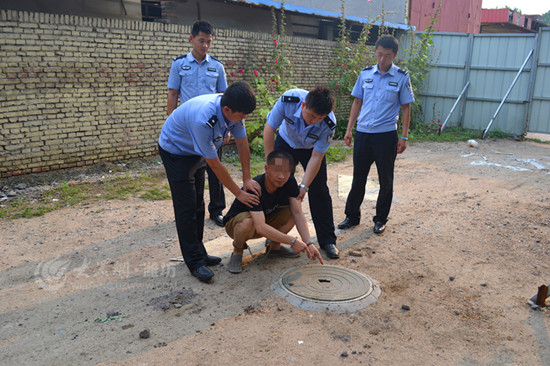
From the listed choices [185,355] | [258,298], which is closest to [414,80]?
[258,298]

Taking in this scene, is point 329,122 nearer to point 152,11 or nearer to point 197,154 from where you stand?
point 197,154

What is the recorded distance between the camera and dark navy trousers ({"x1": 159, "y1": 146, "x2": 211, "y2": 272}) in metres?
3.22

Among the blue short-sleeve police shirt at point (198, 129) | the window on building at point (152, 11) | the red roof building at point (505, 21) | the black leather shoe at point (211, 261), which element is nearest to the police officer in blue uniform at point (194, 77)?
the black leather shoe at point (211, 261)

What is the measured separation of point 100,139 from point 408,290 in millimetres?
5018

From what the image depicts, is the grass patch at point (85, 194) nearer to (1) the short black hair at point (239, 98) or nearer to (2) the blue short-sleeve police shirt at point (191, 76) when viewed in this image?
(2) the blue short-sleeve police shirt at point (191, 76)

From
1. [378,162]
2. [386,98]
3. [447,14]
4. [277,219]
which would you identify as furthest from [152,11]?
[447,14]

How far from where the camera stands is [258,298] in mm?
3086

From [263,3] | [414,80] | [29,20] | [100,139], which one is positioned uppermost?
[263,3]

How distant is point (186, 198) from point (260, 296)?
0.90 metres

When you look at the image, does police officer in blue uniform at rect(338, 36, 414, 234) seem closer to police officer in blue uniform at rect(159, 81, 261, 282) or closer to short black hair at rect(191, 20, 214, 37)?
police officer in blue uniform at rect(159, 81, 261, 282)

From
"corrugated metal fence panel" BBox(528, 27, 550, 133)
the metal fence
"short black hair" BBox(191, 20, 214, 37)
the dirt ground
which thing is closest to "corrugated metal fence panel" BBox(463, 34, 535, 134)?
the metal fence

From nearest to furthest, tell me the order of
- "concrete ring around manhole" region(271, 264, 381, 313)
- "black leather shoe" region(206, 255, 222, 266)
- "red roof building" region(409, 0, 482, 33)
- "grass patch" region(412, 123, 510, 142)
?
"concrete ring around manhole" region(271, 264, 381, 313) < "black leather shoe" region(206, 255, 222, 266) < "grass patch" region(412, 123, 510, 142) < "red roof building" region(409, 0, 482, 33)

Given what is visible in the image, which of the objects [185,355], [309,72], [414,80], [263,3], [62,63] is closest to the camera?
[185,355]

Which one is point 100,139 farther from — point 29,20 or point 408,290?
point 408,290
